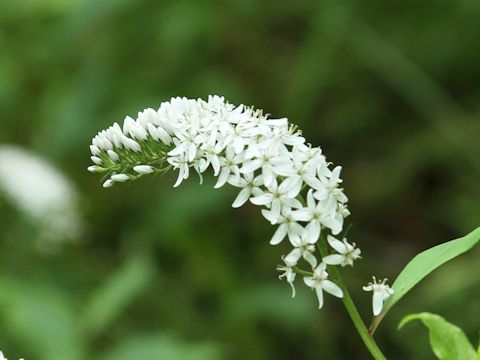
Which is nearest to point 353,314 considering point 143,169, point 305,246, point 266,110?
point 305,246

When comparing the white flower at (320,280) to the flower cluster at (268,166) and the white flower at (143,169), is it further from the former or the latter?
the white flower at (143,169)

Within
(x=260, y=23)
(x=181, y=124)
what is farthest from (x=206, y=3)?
(x=181, y=124)

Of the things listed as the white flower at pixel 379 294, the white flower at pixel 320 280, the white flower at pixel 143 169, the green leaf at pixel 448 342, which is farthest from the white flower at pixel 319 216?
the white flower at pixel 143 169

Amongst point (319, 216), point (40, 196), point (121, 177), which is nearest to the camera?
point (319, 216)

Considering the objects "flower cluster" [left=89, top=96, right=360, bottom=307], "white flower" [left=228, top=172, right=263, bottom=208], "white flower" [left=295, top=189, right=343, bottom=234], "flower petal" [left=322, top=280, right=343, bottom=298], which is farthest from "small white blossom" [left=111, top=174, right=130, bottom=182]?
"flower petal" [left=322, top=280, right=343, bottom=298]

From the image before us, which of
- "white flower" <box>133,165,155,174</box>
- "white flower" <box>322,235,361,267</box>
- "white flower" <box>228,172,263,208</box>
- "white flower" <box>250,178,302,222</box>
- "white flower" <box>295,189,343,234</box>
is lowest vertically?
"white flower" <box>322,235,361,267</box>

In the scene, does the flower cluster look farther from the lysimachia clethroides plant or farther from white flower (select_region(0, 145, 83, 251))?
white flower (select_region(0, 145, 83, 251))

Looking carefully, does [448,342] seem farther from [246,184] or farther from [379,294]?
[246,184]
